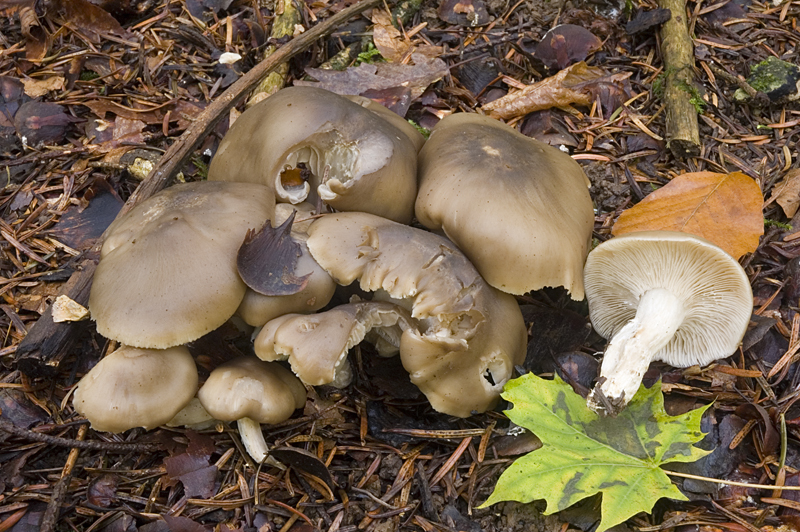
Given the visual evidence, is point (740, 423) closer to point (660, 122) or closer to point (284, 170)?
point (660, 122)

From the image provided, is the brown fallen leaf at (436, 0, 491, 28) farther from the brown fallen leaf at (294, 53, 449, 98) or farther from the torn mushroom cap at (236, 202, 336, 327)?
the torn mushroom cap at (236, 202, 336, 327)

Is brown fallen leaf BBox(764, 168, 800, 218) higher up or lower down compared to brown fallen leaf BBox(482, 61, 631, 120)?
lower down

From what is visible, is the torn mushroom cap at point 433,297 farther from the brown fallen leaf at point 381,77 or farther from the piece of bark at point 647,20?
the piece of bark at point 647,20

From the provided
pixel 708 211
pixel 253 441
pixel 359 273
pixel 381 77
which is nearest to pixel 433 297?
pixel 359 273

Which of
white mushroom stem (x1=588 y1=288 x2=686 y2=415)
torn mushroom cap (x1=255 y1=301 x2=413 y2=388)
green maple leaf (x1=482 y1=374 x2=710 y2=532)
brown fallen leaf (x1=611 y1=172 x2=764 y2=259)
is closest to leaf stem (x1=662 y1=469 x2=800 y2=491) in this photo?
green maple leaf (x1=482 y1=374 x2=710 y2=532)

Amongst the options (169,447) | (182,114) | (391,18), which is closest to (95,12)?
(182,114)
